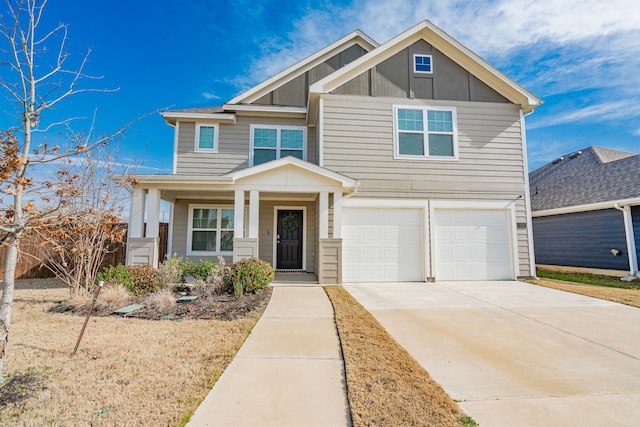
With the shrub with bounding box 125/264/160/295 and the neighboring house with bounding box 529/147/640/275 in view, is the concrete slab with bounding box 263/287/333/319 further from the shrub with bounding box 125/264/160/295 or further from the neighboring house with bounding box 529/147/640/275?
the neighboring house with bounding box 529/147/640/275

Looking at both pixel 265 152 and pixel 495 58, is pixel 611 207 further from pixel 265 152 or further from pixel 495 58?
pixel 265 152

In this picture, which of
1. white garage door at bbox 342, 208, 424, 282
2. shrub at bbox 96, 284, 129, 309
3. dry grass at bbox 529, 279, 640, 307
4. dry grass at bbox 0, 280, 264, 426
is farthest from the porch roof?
dry grass at bbox 529, 279, 640, 307

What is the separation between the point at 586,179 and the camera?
13461 millimetres

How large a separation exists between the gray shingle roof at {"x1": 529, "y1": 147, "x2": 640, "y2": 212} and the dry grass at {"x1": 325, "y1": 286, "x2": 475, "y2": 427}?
11.5m

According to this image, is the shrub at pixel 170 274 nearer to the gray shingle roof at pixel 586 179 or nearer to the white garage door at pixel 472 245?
the white garage door at pixel 472 245

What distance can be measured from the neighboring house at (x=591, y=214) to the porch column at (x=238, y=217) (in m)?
12.1

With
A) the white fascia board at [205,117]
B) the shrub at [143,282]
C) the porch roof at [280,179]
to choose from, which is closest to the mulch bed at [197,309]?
the shrub at [143,282]

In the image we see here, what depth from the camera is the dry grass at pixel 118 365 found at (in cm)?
227

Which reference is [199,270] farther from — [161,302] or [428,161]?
[428,161]

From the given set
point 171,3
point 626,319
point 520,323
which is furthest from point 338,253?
point 171,3

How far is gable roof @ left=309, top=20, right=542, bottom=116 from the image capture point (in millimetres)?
9281

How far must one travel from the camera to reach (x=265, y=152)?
419 inches

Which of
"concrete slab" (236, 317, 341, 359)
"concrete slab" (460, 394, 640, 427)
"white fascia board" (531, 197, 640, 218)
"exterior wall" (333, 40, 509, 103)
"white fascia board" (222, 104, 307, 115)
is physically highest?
"exterior wall" (333, 40, 509, 103)

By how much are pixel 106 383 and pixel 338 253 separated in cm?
Answer: 599
